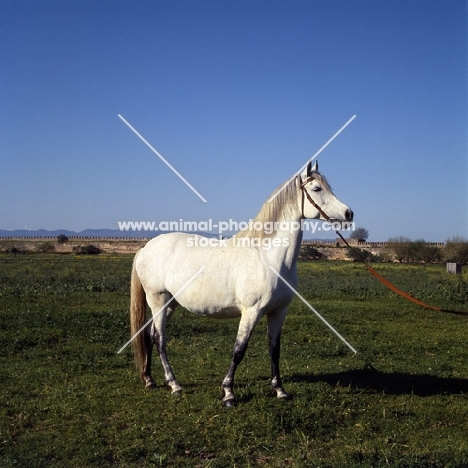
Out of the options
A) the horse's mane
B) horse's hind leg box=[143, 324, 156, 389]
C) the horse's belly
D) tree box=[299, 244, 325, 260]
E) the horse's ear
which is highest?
the horse's ear

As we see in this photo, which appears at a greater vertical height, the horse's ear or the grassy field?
the horse's ear

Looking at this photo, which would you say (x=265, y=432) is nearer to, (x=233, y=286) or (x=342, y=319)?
(x=233, y=286)

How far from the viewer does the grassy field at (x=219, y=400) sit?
4953 millimetres

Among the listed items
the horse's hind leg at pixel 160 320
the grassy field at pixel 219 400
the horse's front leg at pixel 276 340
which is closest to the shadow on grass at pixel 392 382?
the grassy field at pixel 219 400

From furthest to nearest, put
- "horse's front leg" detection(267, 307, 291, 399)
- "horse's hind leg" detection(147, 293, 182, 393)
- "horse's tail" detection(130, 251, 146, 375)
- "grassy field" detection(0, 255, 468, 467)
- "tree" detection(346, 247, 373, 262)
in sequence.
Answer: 1. "horse's tail" detection(130, 251, 146, 375)
2. "horse's hind leg" detection(147, 293, 182, 393)
3. "tree" detection(346, 247, 373, 262)
4. "horse's front leg" detection(267, 307, 291, 399)
5. "grassy field" detection(0, 255, 468, 467)

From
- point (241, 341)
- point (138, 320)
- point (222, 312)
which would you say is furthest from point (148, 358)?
point (241, 341)

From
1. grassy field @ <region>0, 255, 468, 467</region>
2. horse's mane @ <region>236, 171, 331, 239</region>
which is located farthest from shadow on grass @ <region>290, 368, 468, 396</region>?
horse's mane @ <region>236, 171, 331, 239</region>

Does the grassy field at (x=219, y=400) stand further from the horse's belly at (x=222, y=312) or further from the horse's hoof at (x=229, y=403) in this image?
the horse's belly at (x=222, y=312)

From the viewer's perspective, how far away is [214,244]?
22.2 ft

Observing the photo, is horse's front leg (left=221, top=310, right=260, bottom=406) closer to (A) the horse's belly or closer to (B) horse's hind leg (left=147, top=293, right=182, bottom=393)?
(A) the horse's belly

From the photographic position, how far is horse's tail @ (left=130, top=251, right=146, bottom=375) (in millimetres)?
7223

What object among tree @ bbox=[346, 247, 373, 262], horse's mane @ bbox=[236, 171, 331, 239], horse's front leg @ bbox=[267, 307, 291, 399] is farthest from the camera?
tree @ bbox=[346, 247, 373, 262]

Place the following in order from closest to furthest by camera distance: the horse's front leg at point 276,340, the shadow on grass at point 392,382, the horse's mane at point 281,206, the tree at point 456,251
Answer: the horse's mane at point 281,206, the horse's front leg at point 276,340, the shadow on grass at point 392,382, the tree at point 456,251

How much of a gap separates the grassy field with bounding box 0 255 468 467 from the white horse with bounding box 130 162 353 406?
0.67m
